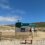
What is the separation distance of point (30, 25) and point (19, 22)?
435cm

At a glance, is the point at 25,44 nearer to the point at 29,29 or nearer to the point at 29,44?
the point at 29,44

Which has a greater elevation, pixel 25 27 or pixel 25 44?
pixel 25 27

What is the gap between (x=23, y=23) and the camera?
3744 centimetres

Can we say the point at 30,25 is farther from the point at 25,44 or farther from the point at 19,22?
the point at 25,44

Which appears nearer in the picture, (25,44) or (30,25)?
(25,44)

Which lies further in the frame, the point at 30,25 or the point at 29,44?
the point at 30,25

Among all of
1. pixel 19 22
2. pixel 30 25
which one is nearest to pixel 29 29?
pixel 30 25

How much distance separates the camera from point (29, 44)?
18672 millimetres

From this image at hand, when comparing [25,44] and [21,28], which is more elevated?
[21,28]

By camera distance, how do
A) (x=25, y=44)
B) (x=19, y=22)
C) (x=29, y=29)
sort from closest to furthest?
(x=25, y=44) → (x=19, y=22) → (x=29, y=29)

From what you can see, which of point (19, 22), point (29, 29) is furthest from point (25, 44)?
point (29, 29)

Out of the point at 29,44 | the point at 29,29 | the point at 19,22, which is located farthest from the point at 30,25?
the point at 29,44

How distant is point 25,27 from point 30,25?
1.73 meters

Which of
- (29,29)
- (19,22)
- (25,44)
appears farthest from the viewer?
(29,29)
